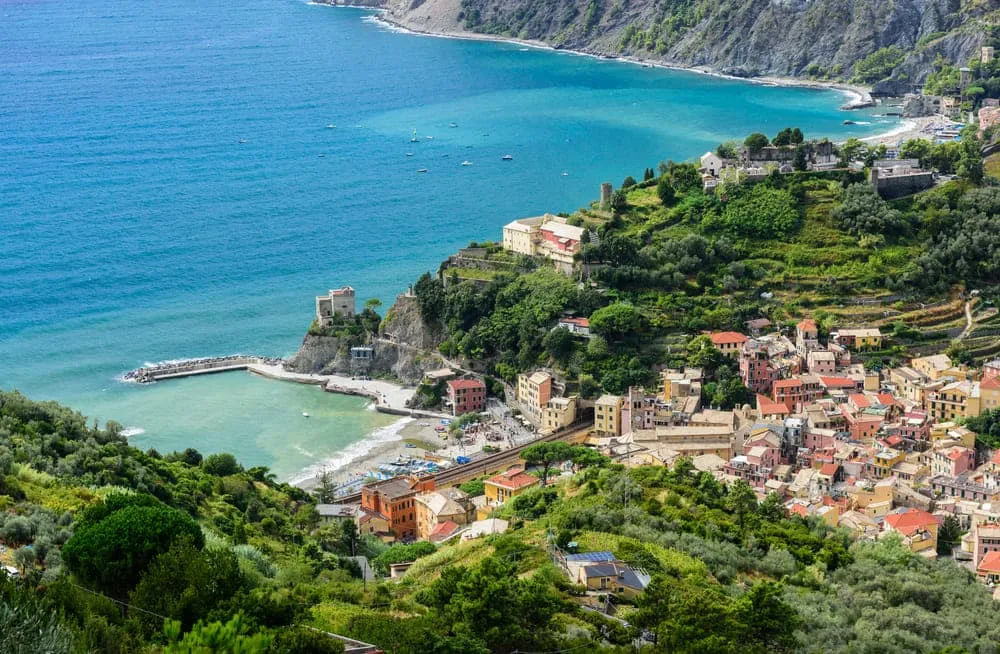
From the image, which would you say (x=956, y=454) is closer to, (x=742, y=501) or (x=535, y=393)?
(x=742, y=501)

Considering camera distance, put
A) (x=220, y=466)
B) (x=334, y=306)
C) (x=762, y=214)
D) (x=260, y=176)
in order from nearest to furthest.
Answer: (x=220, y=466) → (x=762, y=214) → (x=334, y=306) → (x=260, y=176)

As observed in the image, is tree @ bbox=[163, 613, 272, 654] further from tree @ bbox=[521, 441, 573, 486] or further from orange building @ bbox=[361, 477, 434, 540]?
tree @ bbox=[521, 441, 573, 486]

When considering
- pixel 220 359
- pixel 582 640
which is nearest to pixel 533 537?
pixel 582 640

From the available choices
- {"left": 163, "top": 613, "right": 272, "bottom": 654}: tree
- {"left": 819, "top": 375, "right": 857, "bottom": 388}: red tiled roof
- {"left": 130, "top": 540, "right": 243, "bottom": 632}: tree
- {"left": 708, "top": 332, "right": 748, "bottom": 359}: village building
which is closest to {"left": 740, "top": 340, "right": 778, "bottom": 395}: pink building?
{"left": 708, "top": 332, "right": 748, "bottom": 359}: village building

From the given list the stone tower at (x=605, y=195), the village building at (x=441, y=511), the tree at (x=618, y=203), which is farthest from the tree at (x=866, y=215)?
the village building at (x=441, y=511)

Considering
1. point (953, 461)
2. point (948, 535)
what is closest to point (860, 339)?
point (953, 461)

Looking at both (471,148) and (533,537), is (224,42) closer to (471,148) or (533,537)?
(471,148)
